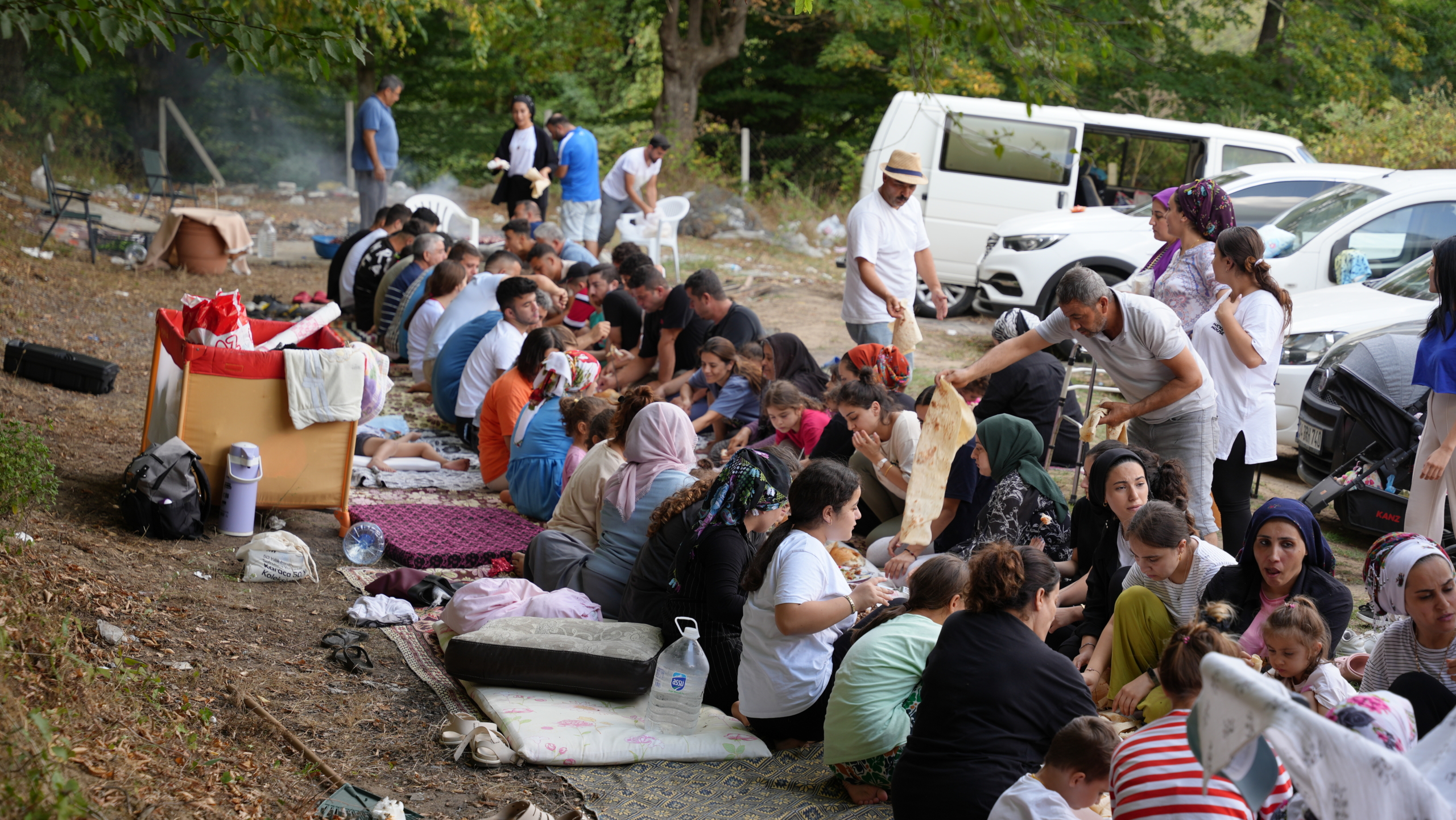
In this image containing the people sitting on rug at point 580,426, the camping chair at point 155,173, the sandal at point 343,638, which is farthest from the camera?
the camping chair at point 155,173

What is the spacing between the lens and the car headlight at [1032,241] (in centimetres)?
1087

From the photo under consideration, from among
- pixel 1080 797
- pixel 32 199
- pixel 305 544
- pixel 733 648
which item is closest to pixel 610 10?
pixel 32 199

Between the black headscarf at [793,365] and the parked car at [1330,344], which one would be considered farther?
the black headscarf at [793,365]

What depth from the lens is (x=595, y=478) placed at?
5480 millimetres

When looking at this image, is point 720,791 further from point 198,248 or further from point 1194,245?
point 198,248

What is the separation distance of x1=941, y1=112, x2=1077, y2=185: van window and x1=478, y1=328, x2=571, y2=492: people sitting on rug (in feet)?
20.9

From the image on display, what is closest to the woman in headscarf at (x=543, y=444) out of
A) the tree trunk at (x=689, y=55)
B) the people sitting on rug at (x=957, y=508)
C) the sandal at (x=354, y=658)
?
the sandal at (x=354, y=658)

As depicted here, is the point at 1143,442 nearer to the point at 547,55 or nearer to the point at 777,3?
the point at 777,3

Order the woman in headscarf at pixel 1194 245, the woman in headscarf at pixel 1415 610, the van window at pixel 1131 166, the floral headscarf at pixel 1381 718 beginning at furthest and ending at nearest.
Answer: the van window at pixel 1131 166 < the woman in headscarf at pixel 1194 245 < the woman in headscarf at pixel 1415 610 < the floral headscarf at pixel 1381 718

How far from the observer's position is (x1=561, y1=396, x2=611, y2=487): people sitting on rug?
20.3 ft

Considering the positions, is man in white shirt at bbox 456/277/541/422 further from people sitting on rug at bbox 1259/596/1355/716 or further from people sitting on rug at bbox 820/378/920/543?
people sitting on rug at bbox 1259/596/1355/716

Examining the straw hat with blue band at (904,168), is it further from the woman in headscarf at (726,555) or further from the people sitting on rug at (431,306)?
the people sitting on rug at (431,306)

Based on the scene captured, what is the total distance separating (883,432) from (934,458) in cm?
64

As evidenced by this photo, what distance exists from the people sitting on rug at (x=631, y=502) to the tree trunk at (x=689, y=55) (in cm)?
1558
